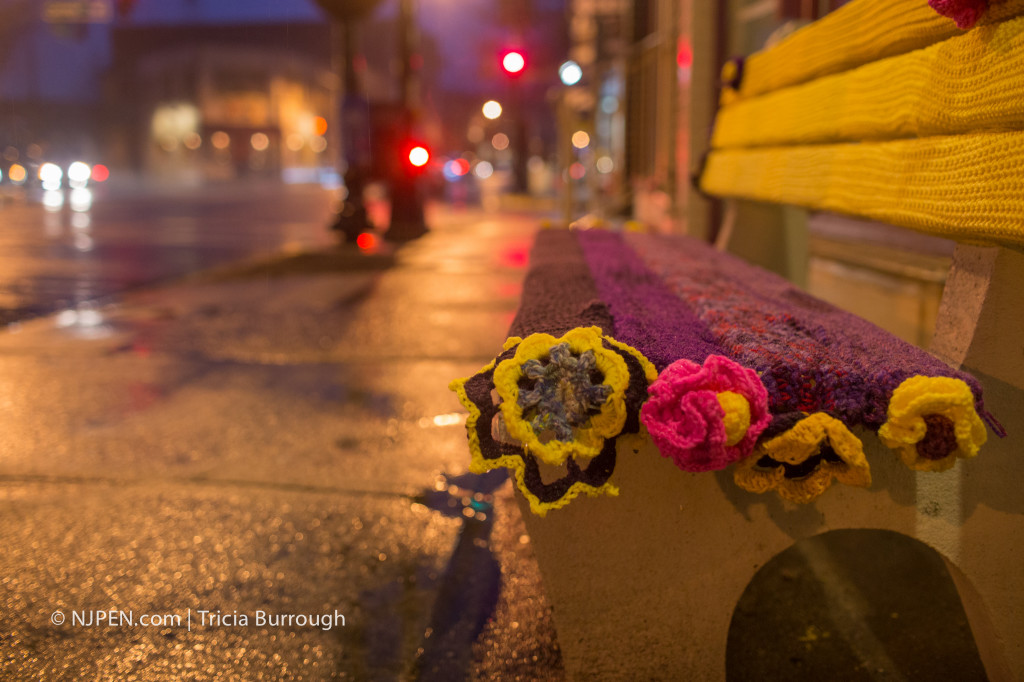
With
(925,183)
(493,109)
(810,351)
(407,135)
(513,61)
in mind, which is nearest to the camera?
(810,351)

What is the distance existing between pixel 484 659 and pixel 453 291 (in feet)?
21.5

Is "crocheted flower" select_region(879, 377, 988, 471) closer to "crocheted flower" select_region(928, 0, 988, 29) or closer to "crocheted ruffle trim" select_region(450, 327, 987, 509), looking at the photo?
"crocheted ruffle trim" select_region(450, 327, 987, 509)

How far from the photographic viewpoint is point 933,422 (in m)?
1.68

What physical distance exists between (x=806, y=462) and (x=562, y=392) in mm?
500

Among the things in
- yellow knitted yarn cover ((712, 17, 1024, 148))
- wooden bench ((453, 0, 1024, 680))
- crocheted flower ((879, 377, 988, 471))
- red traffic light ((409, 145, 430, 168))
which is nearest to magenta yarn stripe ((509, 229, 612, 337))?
wooden bench ((453, 0, 1024, 680))

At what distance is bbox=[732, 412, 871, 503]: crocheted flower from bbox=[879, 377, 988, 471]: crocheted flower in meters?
0.08

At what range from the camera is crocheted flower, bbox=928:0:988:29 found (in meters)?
1.79

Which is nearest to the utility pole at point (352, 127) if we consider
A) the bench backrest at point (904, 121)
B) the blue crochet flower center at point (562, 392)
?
the bench backrest at point (904, 121)

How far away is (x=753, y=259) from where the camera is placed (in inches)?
171

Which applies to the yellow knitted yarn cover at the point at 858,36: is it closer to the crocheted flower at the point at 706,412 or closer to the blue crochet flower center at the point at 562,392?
the crocheted flower at the point at 706,412

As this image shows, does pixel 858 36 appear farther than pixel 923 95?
Yes

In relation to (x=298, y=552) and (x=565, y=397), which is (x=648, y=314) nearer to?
(x=565, y=397)

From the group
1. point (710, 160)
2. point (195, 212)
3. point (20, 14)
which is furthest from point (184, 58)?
point (710, 160)

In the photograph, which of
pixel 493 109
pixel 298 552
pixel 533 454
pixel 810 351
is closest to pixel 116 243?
pixel 298 552
